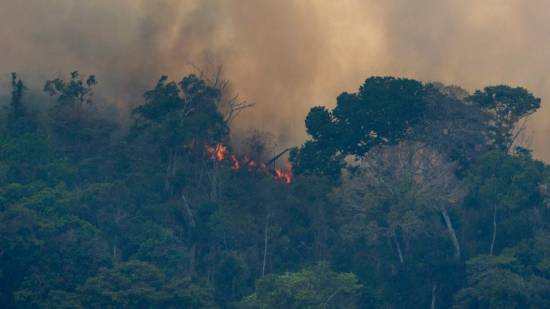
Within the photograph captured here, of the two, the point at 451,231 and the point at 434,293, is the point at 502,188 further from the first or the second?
the point at 434,293

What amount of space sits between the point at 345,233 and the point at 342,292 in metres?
5.60

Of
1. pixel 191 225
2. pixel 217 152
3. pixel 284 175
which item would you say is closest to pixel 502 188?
pixel 284 175

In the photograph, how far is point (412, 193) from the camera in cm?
7669

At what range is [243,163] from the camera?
88.7m

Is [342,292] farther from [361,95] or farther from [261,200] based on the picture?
[361,95]

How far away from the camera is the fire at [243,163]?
288 ft

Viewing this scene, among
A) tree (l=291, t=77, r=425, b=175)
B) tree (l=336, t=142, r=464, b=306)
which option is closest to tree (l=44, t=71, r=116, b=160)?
tree (l=291, t=77, r=425, b=175)

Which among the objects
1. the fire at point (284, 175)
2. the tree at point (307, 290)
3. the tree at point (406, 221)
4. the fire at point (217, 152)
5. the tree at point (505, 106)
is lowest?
the tree at point (307, 290)

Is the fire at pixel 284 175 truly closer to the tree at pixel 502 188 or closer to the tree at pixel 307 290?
the tree at pixel 502 188

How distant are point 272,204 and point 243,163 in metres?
8.36

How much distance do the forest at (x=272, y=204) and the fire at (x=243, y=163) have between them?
120 millimetres

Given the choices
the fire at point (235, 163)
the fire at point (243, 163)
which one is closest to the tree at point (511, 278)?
the fire at point (243, 163)

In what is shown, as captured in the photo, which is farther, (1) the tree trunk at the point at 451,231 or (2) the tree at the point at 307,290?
(1) the tree trunk at the point at 451,231

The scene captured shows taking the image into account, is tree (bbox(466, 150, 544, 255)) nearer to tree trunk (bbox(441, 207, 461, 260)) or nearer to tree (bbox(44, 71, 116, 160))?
tree trunk (bbox(441, 207, 461, 260))
